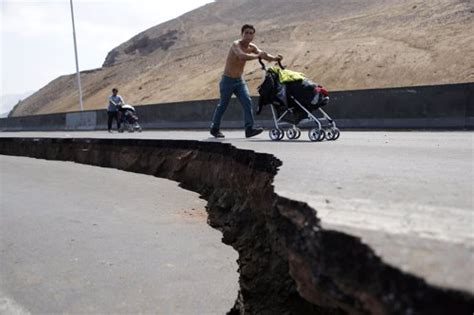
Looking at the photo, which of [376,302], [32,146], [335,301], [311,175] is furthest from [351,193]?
[32,146]

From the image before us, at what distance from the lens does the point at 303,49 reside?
37.2m

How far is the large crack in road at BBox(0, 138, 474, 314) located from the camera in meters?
1.67

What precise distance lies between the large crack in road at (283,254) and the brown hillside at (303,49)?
1649cm

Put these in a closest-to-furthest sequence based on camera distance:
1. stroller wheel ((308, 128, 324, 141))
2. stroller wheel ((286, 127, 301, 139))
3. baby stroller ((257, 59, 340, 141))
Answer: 1. baby stroller ((257, 59, 340, 141))
2. stroller wheel ((308, 128, 324, 141))
3. stroller wheel ((286, 127, 301, 139))

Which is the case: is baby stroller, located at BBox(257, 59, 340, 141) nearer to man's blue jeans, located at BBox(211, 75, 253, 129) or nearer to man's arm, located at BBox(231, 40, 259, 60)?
man's arm, located at BBox(231, 40, 259, 60)

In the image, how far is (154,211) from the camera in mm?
6840

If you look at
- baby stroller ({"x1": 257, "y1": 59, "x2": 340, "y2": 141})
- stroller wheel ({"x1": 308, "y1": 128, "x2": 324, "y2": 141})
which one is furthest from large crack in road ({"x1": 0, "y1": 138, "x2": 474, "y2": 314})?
stroller wheel ({"x1": 308, "y1": 128, "x2": 324, "y2": 141})

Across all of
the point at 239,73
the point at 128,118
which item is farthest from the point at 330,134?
the point at 128,118

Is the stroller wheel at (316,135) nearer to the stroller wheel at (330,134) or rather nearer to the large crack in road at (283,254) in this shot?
the stroller wheel at (330,134)

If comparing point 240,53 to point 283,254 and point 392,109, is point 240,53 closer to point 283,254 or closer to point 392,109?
point 392,109

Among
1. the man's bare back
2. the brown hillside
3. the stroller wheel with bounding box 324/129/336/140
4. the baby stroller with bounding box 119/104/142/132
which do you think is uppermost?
the brown hillside

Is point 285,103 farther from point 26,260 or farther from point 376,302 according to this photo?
point 376,302

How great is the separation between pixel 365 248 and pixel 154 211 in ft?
16.8

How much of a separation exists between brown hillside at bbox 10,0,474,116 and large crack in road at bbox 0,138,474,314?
16492 millimetres
